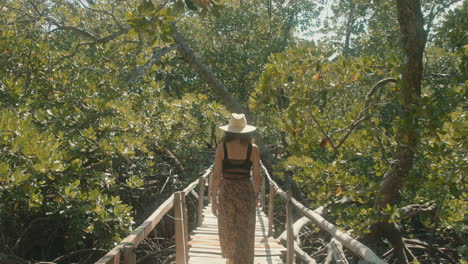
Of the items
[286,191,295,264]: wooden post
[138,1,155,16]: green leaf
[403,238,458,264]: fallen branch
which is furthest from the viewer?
[403,238,458,264]: fallen branch

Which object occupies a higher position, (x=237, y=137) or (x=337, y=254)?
(x=237, y=137)

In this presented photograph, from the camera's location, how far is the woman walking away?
120 inches

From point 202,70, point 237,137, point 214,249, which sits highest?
point 202,70

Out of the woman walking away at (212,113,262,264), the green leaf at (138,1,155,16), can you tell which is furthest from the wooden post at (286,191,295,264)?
the green leaf at (138,1,155,16)

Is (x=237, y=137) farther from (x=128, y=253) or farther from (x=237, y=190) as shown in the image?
(x=128, y=253)

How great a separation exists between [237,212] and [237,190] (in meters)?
0.18

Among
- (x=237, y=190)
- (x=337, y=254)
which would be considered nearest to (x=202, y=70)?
(x=237, y=190)

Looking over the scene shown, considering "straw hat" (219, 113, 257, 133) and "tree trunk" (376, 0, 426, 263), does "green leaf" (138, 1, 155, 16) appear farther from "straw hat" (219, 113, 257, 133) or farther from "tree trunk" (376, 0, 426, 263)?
"tree trunk" (376, 0, 426, 263)

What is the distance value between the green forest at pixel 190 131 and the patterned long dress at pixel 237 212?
29.5 inches

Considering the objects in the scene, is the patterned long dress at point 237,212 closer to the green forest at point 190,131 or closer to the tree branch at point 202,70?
the green forest at point 190,131

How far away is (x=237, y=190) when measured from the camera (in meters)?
3.08

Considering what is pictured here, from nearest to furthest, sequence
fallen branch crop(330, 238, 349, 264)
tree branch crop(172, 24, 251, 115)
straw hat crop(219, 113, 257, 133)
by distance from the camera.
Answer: fallen branch crop(330, 238, 349, 264), straw hat crop(219, 113, 257, 133), tree branch crop(172, 24, 251, 115)

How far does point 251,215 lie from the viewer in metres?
3.14

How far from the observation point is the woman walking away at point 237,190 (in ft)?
10.0
